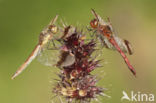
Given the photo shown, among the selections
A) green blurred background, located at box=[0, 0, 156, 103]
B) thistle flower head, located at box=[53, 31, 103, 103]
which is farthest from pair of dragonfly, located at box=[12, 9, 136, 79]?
green blurred background, located at box=[0, 0, 156, 103]

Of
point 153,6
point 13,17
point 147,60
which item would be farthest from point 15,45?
point 153,6

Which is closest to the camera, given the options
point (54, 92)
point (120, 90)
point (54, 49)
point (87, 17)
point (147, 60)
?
point (54, 49)

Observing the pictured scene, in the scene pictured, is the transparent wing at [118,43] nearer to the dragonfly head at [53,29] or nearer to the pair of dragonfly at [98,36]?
the pair of dragonfly at [98,36]

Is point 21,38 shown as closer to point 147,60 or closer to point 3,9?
point 3,9

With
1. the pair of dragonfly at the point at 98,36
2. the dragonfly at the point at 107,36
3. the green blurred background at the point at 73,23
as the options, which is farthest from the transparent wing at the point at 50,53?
the green blurred background at the point at 73,23

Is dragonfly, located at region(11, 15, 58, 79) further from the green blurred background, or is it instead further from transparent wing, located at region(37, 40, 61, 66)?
the green blurred background
